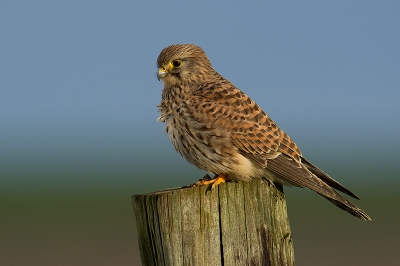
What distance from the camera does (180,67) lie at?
6.99m

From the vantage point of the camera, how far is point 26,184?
36.4 m

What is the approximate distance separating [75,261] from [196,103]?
411 inches

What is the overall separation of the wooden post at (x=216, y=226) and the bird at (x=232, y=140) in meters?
1.24

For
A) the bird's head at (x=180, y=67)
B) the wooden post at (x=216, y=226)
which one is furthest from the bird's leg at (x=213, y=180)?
the bird's head at (x=180, y=67)

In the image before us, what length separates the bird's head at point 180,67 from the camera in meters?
6.94

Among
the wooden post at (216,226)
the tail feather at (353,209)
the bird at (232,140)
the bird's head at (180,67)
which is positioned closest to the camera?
the wooden post at (216,226)

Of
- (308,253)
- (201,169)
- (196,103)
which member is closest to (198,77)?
(196,103)

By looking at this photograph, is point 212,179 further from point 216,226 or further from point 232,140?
point 216,226

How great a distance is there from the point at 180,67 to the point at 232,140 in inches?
41.3

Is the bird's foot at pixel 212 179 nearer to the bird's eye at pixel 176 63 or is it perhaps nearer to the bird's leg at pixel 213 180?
the bird's leg at pixel 213 180

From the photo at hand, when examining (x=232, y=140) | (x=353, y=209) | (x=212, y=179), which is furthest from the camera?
(x=232, y=140)

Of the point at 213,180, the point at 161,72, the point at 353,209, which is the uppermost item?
the point at 161,72

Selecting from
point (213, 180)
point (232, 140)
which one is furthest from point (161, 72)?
point (213, 180)

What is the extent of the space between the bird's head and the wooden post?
7.52 ft
